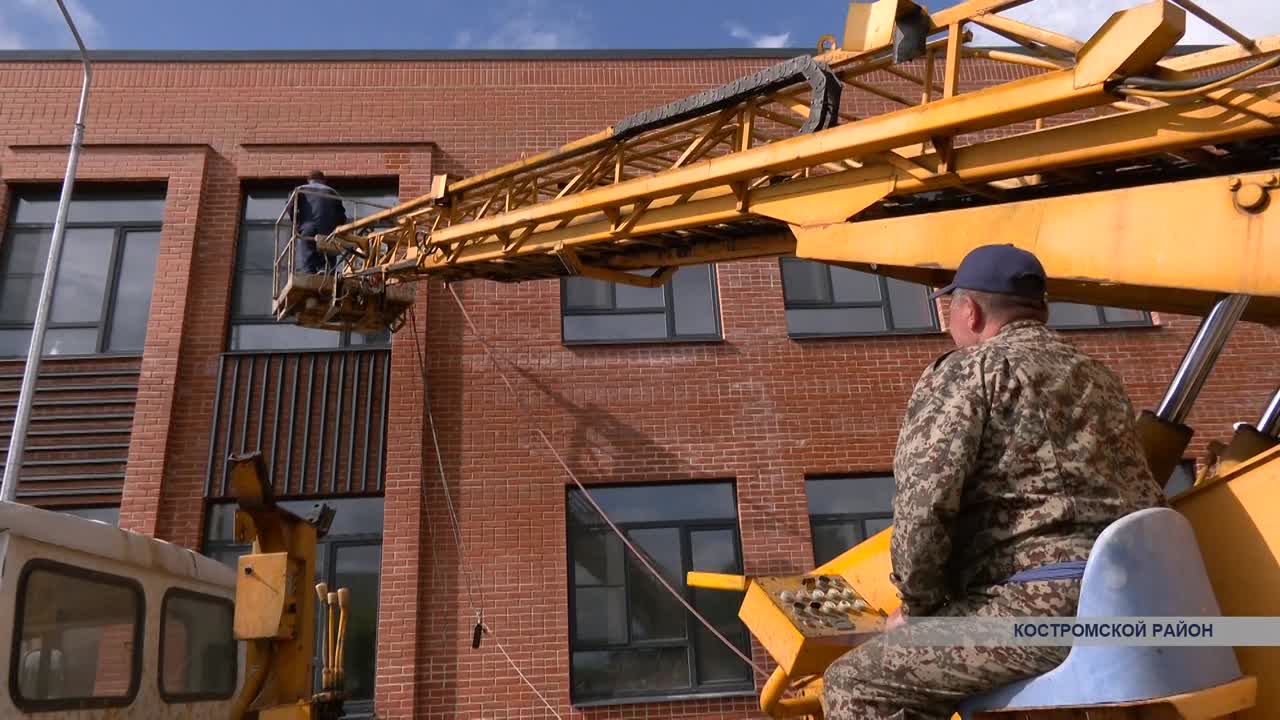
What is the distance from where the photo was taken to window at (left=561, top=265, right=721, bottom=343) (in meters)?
11.3

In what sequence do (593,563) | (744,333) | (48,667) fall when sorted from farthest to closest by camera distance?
(744,333)
(593,563)
(48,667)

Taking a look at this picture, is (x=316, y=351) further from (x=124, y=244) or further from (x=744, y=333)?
(x=744, y=333)

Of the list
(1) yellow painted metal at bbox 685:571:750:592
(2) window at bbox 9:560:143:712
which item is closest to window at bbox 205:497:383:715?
(2) window at bbox 9:560:143:712

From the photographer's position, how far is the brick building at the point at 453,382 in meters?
10.0

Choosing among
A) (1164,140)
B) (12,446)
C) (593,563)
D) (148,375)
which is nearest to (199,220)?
(148,375)

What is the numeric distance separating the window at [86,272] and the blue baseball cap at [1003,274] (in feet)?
35.7

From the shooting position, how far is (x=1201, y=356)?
298 centimetres

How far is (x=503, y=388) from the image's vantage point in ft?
35.3

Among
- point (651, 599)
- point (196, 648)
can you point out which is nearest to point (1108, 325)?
point (651, 599)

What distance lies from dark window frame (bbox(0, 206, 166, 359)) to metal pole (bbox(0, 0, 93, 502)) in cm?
41

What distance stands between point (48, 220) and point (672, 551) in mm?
8884

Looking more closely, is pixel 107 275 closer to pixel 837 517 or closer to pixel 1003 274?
pixel 837 517

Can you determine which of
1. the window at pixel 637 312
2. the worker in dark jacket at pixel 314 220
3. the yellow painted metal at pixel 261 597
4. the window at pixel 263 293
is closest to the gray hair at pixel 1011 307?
the yellow painted metal at pixel 261 597

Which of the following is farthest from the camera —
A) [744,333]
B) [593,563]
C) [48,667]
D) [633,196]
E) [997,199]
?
[744,333]
